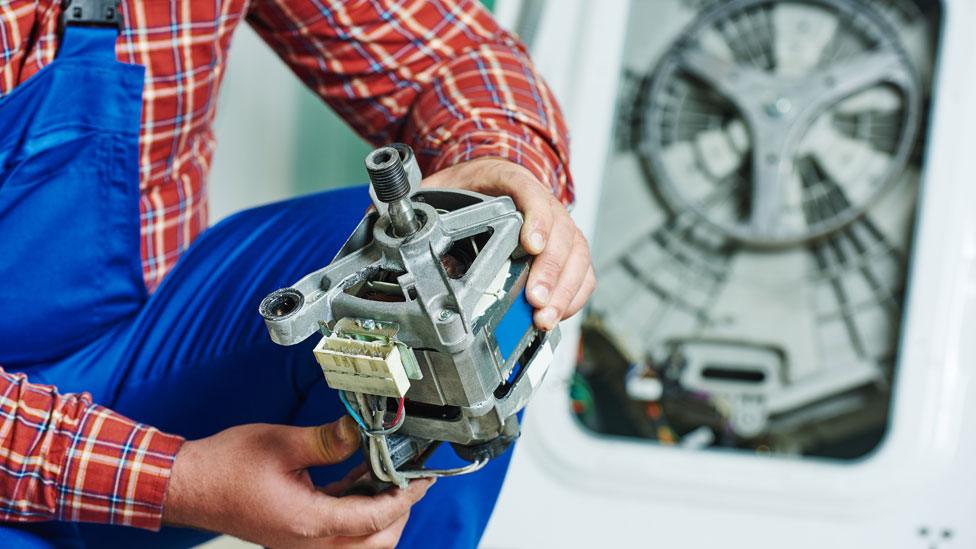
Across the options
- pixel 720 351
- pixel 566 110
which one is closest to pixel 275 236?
pixel 566 110

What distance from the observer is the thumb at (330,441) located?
0.55m

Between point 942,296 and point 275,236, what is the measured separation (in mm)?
741

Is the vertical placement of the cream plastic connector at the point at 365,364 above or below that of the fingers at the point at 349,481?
above

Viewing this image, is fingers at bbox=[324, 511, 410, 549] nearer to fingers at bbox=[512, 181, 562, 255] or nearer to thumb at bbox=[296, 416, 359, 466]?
thumb at bbox=[296, 416, 359, 466]

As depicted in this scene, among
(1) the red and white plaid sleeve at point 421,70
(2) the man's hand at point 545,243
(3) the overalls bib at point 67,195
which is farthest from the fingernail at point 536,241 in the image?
(3) the overalls bib at point 67,195

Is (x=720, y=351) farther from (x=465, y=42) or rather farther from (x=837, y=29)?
(x=465, y=42)

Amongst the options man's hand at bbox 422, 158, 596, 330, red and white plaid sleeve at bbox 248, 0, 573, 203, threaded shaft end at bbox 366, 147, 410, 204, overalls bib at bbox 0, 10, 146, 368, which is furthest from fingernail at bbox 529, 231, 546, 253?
overalls bib at bbox 0, 10, 146, 368

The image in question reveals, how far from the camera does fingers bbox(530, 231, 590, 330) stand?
599 millimetres

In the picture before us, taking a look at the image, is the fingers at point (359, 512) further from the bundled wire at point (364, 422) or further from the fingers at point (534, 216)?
the fingers at point (534, 216)

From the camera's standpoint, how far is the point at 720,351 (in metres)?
1.26

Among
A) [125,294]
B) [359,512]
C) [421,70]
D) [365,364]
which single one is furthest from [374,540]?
[421,70]

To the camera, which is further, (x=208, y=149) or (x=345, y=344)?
(x=208, y=149)

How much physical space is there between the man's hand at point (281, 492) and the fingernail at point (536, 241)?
154mm

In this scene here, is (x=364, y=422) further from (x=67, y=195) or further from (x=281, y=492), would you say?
(x=67, y=195)
